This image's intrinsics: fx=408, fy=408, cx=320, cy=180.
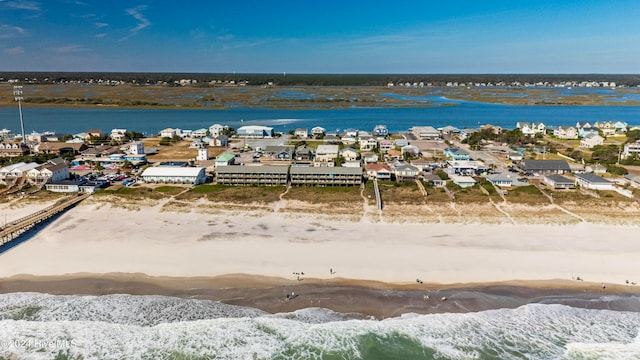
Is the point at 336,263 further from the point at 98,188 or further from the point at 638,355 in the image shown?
the point at 98,188

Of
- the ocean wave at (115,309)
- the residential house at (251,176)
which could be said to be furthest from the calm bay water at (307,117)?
the ocean wave at (115,309)

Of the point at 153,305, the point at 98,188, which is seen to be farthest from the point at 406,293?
the point at 98,188

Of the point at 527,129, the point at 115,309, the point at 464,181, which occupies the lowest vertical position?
the point at 115,309

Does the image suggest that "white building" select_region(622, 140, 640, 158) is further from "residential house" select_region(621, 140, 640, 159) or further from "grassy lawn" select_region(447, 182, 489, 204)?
"grassy lawn" select_region(447, 182, 489, 204)

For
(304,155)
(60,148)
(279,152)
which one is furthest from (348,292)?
(60,148)

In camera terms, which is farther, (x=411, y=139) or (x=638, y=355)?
(x=411, y=139)

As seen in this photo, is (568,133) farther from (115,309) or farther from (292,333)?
(115,309)
